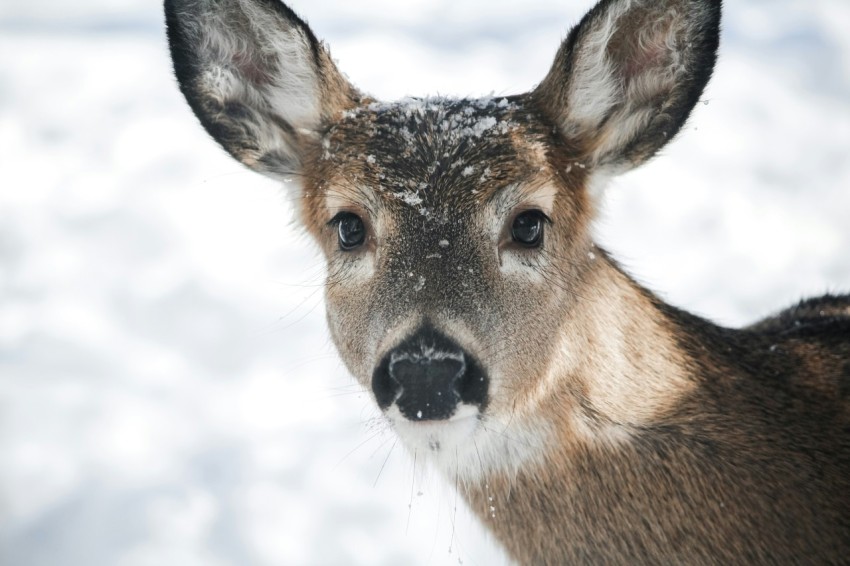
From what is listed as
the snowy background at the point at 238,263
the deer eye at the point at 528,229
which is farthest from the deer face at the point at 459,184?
the snowy background at the point at 238,263

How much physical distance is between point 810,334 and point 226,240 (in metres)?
5.50

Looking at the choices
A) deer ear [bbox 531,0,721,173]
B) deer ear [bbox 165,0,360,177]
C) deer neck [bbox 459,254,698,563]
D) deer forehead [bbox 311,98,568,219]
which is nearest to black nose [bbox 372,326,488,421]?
deer neck [bbox 459,254,698,563]

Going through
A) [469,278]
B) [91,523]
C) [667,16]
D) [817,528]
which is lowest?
[91,523]

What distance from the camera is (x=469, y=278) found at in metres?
3.29

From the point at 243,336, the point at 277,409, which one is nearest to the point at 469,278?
the point at 277,409

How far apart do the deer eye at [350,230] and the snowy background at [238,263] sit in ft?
1.36

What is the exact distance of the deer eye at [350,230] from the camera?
11.8 ft

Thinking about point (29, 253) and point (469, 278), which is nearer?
point (469, 278)

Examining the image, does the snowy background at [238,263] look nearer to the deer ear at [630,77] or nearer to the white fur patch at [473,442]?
the deer ear at [630,77]

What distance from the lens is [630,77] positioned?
3.78 metres

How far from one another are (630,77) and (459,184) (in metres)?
0.86

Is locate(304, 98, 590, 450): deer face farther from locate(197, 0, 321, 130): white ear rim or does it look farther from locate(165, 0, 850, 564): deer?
locate(197, 0, 321, 130): white ear rim

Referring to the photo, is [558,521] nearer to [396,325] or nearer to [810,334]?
[396,325]

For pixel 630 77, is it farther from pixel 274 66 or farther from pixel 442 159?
pixel 274 66
